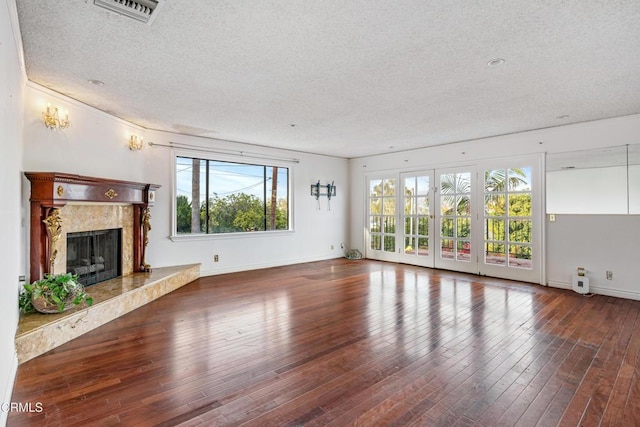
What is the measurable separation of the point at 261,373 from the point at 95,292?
101 inches

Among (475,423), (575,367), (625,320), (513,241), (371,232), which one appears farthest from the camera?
(371,232)

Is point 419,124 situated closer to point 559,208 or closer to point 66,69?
point 559,208

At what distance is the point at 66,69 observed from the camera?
3.09m

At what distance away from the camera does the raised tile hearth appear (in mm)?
2711

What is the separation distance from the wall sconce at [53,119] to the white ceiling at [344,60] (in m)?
0.25

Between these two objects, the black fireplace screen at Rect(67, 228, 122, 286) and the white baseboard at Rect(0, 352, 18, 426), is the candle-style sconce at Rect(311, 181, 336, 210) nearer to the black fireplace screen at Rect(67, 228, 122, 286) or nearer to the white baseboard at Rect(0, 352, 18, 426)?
the black fireplace screen at Rect(67, 228, 122, 286)

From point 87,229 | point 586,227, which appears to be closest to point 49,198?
point 87,229

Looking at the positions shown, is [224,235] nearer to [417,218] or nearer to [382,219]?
[382,219]

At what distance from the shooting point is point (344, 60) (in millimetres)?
2850

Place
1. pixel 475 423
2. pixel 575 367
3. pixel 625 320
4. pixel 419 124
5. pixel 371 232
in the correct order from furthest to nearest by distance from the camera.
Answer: pixel 371 232, pixel 419 124, pixel 625 320, pixel 575 367, pixel 475 423

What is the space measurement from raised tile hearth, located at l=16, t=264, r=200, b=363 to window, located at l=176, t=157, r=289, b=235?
100 cm

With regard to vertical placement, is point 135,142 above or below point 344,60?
below

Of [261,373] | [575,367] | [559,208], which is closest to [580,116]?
[559,208]

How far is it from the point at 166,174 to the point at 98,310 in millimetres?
2649
